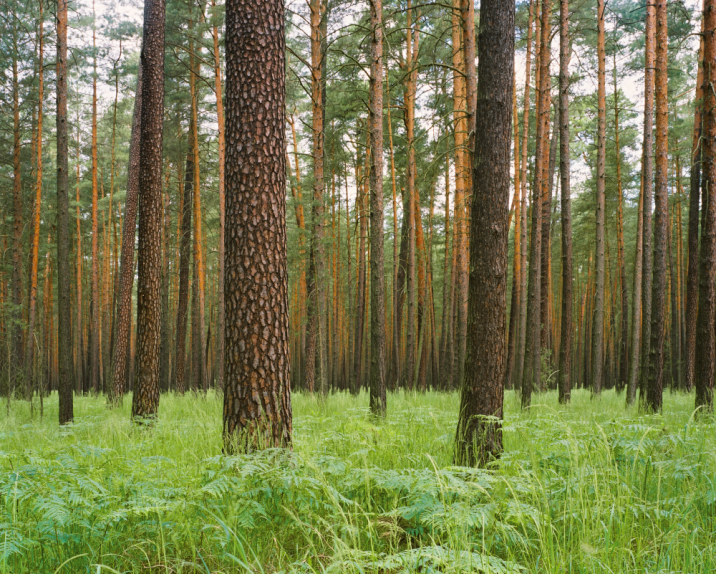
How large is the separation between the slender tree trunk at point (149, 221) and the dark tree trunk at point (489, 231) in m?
5.13

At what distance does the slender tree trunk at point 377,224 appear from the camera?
7473mm

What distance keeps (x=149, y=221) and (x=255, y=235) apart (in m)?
4.04

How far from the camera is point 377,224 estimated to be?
7566 mm

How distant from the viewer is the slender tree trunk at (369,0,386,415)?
747cm

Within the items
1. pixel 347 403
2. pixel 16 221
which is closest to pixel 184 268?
pixel 16 221

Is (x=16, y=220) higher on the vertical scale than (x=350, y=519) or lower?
higher

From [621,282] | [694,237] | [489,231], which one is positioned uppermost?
[694,237]

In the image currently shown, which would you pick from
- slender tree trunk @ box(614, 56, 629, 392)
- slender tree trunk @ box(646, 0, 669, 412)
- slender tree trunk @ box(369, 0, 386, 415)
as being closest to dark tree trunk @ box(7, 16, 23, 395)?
slender tree trunk @ box(369, 0, 386, 415)

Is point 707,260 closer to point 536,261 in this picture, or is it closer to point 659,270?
point 659,270

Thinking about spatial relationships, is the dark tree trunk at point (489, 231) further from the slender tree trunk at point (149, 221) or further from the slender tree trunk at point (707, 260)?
the slender tree trunk at point (149, 221)

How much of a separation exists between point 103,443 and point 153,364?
6.35ft

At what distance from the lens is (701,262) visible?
6898 millimetres

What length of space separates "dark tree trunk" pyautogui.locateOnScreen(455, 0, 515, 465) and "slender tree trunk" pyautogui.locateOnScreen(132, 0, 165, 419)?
513cm

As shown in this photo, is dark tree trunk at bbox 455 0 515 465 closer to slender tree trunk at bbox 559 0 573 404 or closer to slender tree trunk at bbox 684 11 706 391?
slender tree trunk at bbox 684 11 706 391
